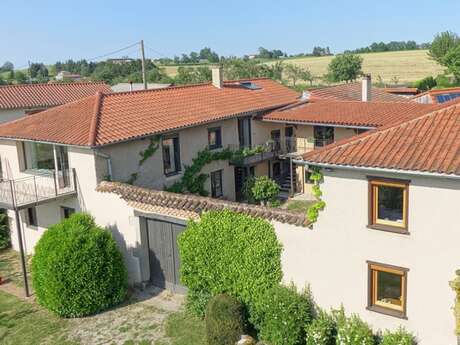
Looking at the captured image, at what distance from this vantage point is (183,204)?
1736 cm

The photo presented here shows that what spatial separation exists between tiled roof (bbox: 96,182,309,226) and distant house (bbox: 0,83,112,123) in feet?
55.1

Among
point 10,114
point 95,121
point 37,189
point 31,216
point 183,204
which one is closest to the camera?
point 183,204

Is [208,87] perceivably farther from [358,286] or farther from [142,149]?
[358,286]

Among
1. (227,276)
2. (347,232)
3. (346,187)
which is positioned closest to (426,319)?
(347,232)

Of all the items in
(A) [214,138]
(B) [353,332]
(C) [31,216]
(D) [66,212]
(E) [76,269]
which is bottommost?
(B) [353,332]

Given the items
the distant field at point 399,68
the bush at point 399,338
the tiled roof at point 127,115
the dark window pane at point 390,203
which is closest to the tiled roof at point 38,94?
the tiled roof at point 127,115

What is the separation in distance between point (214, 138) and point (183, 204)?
1130 cm

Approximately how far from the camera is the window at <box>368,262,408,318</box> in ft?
44.1

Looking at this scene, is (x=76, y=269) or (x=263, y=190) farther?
(x=263, y=190)

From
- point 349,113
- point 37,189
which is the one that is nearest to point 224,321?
point 37,189

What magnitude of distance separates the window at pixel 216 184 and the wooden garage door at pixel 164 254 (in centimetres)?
935

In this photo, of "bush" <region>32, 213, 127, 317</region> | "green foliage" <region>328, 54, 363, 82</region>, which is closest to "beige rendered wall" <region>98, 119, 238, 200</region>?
"bush" <region>32, 213, 127, 317</region>

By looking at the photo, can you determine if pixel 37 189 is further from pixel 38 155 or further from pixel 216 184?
pixel 216 184

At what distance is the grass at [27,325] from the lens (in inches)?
650
